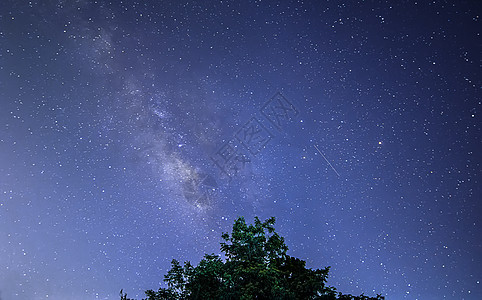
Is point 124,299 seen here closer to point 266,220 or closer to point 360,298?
point 266,220

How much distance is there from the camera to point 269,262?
12.4 m

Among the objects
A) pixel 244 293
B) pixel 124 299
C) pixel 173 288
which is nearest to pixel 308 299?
pixel 244 293

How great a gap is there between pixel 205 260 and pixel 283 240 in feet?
12.5

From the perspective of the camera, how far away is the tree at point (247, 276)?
11180 mm

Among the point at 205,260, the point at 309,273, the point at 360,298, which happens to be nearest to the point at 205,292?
the point at 205,260

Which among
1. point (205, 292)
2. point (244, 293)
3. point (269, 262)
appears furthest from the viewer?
point (269, 262)

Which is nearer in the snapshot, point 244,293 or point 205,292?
point 244,293

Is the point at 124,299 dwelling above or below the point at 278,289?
above

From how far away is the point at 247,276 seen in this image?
1142 cm

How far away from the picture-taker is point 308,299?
11.9 meters

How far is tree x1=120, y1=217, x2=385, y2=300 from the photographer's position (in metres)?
11.2

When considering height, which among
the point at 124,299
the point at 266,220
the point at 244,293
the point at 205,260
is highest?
the point at 266,220

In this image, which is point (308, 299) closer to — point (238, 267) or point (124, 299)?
point (238, 267)

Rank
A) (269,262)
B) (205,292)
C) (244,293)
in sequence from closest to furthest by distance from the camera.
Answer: (244,293) < (205,292) < (269,262)
